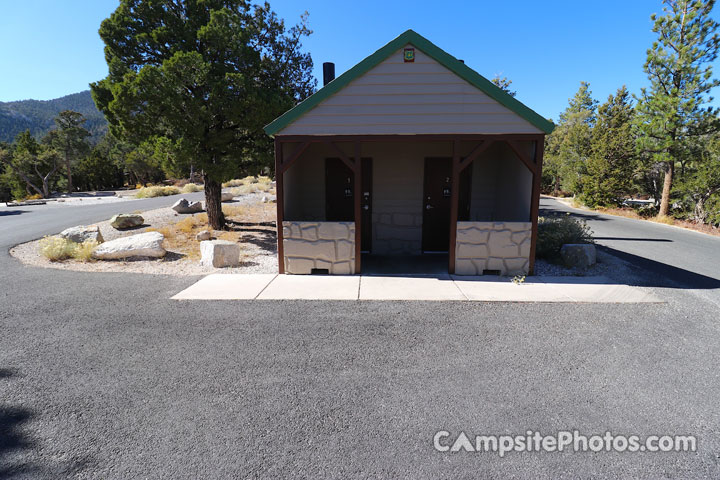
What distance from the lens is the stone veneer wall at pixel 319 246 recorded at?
22.2 feet

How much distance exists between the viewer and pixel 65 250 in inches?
316

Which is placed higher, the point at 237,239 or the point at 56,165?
the point at 56,165

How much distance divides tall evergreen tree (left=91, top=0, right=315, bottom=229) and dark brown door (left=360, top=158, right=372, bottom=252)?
2.99 metres

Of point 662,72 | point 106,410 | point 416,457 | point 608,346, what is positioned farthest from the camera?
point 662,72

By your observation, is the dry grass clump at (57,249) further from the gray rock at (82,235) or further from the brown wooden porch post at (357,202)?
the brown wooden porch post at (357,202)

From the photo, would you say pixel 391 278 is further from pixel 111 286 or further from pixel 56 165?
pixel 56 165

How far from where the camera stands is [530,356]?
3.78 metres

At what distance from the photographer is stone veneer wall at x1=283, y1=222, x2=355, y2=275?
22.2 feet

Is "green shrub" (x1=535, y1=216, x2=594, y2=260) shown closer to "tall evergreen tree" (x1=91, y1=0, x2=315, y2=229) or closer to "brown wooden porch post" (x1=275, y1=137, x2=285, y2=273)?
"brown wooden porch post" (x1=275, y1=137, x2=285, y2=273)

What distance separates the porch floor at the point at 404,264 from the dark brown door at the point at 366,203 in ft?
1.24

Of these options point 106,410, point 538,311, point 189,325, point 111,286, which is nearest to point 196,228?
point 111,286

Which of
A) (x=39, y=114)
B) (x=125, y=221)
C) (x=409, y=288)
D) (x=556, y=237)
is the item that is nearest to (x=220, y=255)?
(x=409, y=288)

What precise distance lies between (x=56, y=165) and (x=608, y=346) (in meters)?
46.4

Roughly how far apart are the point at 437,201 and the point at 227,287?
202 inches
